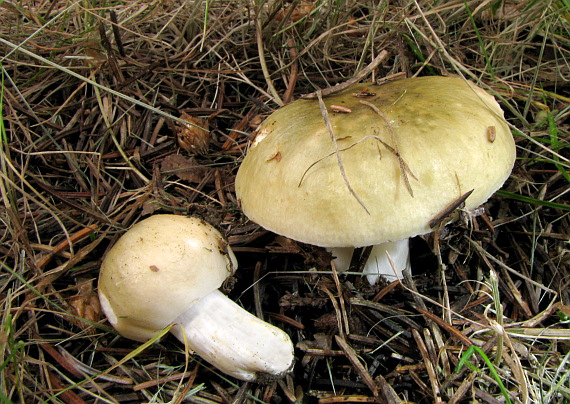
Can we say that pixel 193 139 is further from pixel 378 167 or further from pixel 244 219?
pixel 378 167

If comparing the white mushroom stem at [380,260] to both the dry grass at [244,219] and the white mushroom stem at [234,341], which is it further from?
the white mushroom stem at [234,341]

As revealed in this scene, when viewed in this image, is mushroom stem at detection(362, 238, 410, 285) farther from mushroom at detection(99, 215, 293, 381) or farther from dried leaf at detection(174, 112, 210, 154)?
dried leaf at detection(174, 112, 210, 154)

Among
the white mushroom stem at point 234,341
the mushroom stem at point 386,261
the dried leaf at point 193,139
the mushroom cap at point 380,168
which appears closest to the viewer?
the mushroom cap at point 380,168

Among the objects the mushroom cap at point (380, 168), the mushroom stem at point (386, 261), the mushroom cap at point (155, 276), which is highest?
the mushroom cap at point (380, 168)

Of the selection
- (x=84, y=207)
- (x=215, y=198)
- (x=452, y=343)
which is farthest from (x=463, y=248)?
(x=84, y=207)

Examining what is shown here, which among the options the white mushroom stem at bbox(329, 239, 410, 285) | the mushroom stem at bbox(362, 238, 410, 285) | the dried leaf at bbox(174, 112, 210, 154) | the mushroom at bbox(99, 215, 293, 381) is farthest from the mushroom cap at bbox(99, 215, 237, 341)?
the dried leaf at bbox(174, 112, 210, 154)

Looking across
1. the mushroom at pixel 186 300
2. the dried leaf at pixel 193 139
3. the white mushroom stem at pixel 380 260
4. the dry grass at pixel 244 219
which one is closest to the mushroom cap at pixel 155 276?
the mushroom at pixel 186 300
